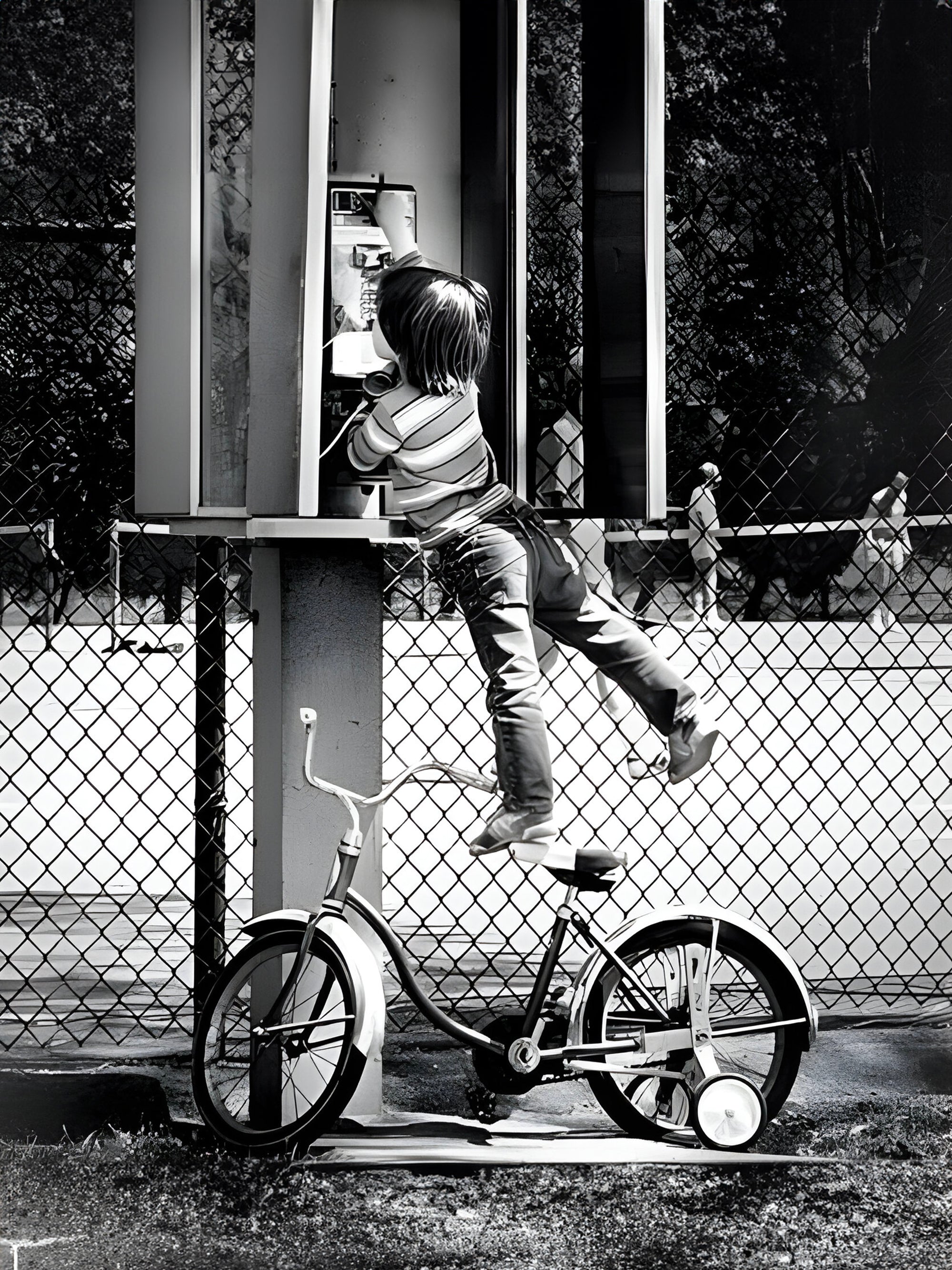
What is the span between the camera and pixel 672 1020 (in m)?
2.97

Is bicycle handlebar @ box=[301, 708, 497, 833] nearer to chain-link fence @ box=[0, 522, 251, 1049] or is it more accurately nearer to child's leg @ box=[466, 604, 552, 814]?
→ child's leg @ box=[466, 604, 552, 814]

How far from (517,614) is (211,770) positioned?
3.26ft

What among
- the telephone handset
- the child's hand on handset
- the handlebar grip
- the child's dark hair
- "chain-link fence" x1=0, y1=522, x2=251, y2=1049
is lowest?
"chain-link fence" x1=0, y1=522, x2=251, y2=1049

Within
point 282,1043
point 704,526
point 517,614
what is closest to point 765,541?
point 704,526

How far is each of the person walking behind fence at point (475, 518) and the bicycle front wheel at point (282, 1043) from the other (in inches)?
17.1

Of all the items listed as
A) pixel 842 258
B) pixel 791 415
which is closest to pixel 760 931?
pixel 842 258

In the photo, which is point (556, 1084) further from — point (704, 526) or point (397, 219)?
point (704, 526)

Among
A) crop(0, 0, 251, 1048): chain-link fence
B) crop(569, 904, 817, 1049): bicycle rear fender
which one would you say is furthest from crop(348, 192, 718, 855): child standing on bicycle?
crop(0, 0, 251, 1048): chain-link fence

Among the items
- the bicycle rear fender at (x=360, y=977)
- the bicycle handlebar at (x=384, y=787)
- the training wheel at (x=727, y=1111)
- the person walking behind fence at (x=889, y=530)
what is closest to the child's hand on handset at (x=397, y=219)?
the bicycle handlebar at (x=384, y=787)

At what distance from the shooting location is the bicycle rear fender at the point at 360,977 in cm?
289

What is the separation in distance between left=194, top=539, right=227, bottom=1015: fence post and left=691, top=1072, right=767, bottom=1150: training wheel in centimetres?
129

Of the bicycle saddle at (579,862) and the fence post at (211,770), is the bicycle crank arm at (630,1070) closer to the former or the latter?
the bicycle saddle at (579,862)

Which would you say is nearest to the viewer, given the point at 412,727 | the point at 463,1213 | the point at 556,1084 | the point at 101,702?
the point at 463,1213

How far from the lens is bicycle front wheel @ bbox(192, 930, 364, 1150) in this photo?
2.91 metres
